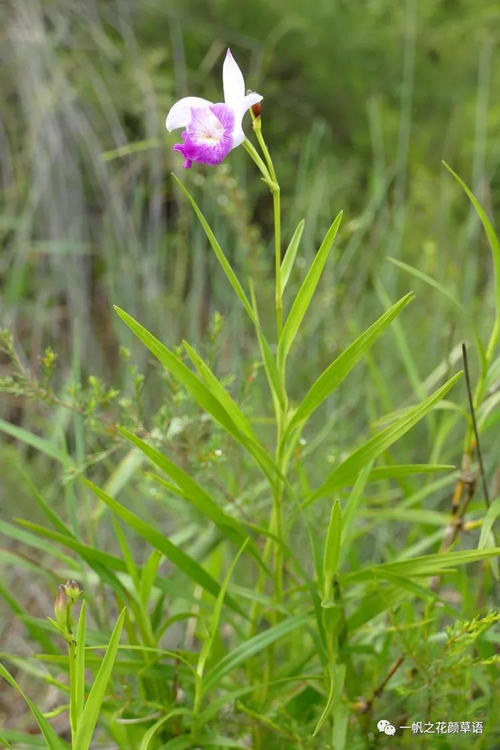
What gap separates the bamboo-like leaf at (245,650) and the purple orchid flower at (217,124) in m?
0.33

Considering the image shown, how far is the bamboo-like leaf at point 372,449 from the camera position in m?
0.56

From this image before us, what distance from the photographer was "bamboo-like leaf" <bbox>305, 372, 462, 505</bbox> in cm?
56

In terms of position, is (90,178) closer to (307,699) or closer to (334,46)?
(334,46)

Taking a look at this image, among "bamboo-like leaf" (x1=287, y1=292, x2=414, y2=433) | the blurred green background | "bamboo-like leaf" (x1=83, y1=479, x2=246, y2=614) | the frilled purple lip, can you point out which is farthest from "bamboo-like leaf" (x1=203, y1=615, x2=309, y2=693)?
the blurred green background

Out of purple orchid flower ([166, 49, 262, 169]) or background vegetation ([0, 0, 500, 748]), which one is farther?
background vegetation ([0, 0, 500, 748])

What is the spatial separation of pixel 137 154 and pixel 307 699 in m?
1.37

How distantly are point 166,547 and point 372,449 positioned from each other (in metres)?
0.17

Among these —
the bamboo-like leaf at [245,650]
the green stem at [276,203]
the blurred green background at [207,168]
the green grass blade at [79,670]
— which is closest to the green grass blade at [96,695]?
the green grass blade at [79,670]

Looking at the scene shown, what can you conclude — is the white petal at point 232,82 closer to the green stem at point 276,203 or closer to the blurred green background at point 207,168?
the green stem at point 276,203

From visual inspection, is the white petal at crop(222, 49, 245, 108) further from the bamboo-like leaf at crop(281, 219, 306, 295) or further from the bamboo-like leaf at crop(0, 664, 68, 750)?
the bamboo-like leaf at crop(0, 664, 68, 750)

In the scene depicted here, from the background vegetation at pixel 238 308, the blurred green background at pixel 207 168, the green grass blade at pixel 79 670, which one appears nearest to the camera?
the green grass blade at pixel 79 670

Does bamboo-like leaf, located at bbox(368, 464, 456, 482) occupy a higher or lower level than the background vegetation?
lower

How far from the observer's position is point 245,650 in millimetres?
624

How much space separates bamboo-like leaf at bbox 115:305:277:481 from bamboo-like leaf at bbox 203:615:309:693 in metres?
0.12
